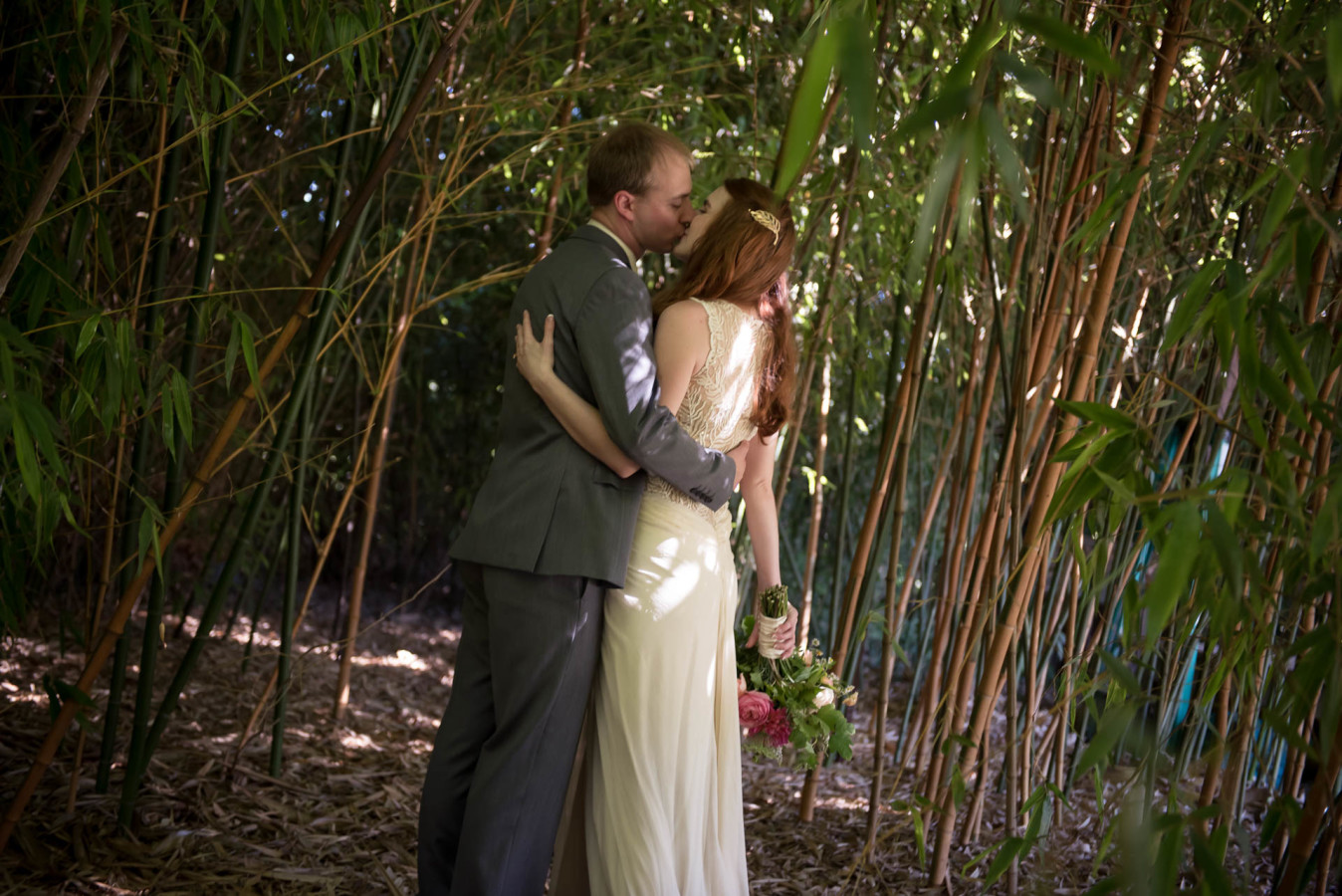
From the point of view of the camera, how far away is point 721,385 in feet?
5.58

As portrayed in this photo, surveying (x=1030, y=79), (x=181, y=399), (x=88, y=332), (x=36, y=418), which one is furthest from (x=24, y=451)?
(x=1030, y=79)

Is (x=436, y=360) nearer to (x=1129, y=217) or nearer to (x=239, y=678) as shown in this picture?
(x=239, y=678)

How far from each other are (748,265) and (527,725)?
793 millimetres

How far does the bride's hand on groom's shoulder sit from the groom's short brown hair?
0.82 feet

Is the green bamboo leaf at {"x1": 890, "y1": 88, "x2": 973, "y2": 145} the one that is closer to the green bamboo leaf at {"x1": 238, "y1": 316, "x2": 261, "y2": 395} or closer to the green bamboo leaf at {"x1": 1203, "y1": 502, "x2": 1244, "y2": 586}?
the green bamboo leaf at {"x1": 1203, "y1": 502, "x2": 1244, "y2": 586}

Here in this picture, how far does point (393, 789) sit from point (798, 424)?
140cm

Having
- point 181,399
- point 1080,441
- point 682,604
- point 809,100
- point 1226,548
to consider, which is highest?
point 809,100

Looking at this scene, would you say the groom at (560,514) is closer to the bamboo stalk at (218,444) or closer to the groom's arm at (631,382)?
the groom's arm at (631,382)

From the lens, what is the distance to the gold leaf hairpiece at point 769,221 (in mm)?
1653

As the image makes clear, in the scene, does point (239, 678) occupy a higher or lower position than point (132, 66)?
lower

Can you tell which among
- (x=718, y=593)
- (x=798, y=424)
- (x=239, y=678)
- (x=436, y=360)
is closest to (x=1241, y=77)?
(x=718, y=593)

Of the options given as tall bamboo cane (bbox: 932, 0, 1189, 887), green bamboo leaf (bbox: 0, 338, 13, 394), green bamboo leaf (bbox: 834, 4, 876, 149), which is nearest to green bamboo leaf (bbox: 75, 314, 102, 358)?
green bamboo leaf (bbox: 0, 338, 13, 394)

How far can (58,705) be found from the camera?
6.09ft

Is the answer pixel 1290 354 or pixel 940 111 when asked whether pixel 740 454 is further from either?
pixel 940 111
